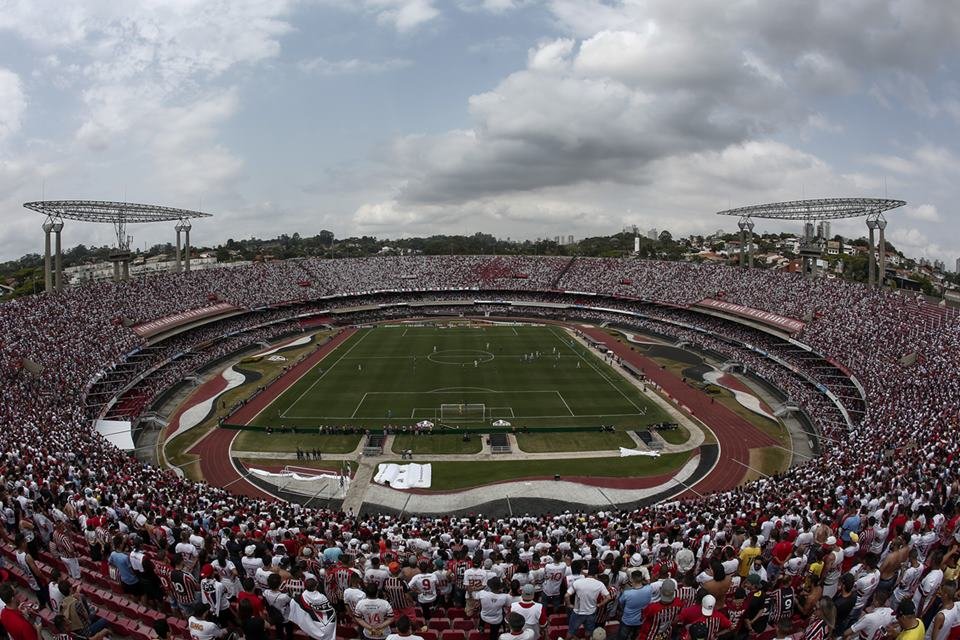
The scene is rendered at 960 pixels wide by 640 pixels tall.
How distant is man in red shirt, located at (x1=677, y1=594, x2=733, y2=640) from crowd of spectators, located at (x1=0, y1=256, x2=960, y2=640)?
0.03 meters

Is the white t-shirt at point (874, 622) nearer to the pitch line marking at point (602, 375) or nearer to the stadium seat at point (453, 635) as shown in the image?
the stadium seat at point (453, 635)

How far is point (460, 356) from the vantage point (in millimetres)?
62406

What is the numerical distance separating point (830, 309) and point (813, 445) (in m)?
24.3

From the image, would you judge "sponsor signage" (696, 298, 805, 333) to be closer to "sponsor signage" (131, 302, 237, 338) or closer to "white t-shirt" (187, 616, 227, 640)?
"white t-shirt" (187, 616, 227, 640)

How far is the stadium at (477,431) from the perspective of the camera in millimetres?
12781

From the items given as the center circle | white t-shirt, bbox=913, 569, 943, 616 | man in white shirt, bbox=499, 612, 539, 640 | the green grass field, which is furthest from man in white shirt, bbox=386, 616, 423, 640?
the center circle

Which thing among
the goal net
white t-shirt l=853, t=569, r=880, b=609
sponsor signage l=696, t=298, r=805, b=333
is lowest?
the goal net

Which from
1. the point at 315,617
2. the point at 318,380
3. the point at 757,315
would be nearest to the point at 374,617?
the point at 315,617

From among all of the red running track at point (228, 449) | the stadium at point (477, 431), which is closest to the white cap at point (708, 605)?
the stadium at point (477, 431)

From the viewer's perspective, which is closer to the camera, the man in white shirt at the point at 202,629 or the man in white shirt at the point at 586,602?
the man in white shirt at the point at 202,629

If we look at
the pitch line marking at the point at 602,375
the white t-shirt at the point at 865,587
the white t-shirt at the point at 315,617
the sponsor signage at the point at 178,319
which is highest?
the sponsor signage at the point at 178,319

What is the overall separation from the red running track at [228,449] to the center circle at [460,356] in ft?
45.4

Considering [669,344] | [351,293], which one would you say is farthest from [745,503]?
[351,293]

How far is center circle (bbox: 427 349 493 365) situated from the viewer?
6025cm
